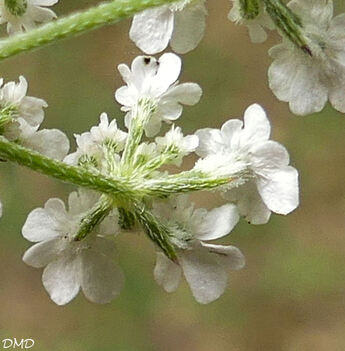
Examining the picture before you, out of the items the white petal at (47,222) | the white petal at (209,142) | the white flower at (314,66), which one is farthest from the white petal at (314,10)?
the white petal at (47,222)

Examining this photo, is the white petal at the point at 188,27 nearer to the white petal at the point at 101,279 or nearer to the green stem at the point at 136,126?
the green stem at the point at 136,126

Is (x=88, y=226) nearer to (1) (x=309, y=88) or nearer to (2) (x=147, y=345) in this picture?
(1) (x=309, y=88)

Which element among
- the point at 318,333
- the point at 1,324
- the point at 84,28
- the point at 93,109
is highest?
the point at 84,28

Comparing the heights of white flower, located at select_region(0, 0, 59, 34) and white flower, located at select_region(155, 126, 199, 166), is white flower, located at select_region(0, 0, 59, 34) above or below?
above

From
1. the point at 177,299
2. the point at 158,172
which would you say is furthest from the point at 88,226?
the point at 177,299

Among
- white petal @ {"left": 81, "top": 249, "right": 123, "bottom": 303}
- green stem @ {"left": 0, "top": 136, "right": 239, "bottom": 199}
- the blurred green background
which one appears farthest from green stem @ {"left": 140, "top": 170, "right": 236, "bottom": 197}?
the blurred green background

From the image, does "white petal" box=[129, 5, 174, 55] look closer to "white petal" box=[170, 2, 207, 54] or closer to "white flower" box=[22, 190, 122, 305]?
"white petal" box=[170, 2, 207, 54]
